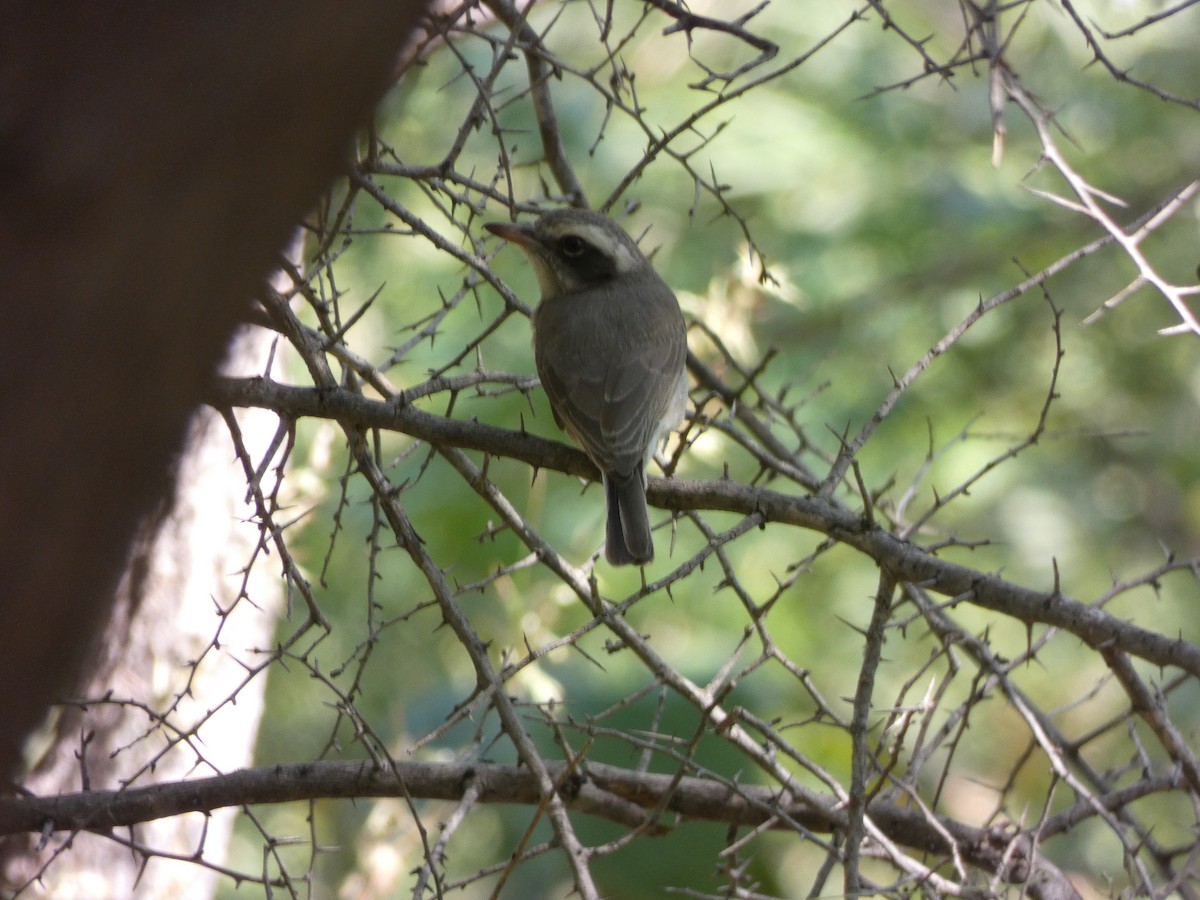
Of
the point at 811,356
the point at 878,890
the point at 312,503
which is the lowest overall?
the point at 878,890

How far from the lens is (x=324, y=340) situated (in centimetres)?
360

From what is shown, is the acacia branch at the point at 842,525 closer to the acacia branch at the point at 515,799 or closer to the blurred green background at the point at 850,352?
the acacia branch at the point at 515,799

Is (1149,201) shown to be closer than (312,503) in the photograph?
No

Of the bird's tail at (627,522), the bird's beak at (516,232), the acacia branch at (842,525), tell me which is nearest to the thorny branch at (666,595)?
the acacia branch at (842,525)

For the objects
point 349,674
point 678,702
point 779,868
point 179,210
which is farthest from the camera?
point 349,674

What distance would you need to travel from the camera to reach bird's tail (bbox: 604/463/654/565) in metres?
4.18

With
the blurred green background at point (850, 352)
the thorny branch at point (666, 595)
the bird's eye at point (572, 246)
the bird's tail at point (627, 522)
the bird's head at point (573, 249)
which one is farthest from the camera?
the blurred green background at point (850, 352)

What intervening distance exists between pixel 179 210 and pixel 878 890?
2268mm

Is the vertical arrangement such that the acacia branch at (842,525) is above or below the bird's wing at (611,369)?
below

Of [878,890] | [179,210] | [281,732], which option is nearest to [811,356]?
[281,732]

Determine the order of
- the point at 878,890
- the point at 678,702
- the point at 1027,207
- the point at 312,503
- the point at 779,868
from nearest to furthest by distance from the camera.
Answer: the point at 878,890, the point at 312,503, the point at 678,702, the point at 779,868, the point at 1027,207

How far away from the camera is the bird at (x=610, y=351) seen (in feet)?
14.4

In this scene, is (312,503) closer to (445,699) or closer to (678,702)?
(445,699)

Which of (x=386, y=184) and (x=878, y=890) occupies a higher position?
(x=386, y=184)
